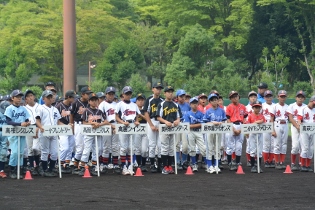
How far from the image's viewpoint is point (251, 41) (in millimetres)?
64125

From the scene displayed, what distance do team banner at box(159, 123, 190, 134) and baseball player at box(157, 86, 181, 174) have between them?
0.41ft

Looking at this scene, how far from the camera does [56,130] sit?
17.6 metres

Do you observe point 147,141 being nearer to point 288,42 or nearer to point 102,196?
point 102,196

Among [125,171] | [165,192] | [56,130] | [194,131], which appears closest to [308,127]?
[194,131]

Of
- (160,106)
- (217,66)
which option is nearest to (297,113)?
(160,106)

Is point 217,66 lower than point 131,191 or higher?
higher

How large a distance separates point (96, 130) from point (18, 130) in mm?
1817

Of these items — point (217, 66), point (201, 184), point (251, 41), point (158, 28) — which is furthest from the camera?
point (158, 28)

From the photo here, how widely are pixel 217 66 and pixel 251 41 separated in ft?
24.7

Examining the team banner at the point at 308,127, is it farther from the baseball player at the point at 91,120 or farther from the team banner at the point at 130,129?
the baseball player at the point at 91,120

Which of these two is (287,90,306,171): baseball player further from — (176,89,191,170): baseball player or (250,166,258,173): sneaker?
(176,89,191,170): baseball player

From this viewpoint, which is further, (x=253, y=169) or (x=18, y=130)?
(x=253, y=169)

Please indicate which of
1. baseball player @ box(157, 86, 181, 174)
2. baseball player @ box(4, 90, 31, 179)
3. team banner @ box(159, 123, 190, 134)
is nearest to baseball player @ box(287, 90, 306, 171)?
team banner @ box(159, 123, 190, 134)

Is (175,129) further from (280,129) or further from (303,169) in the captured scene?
(303,169)
